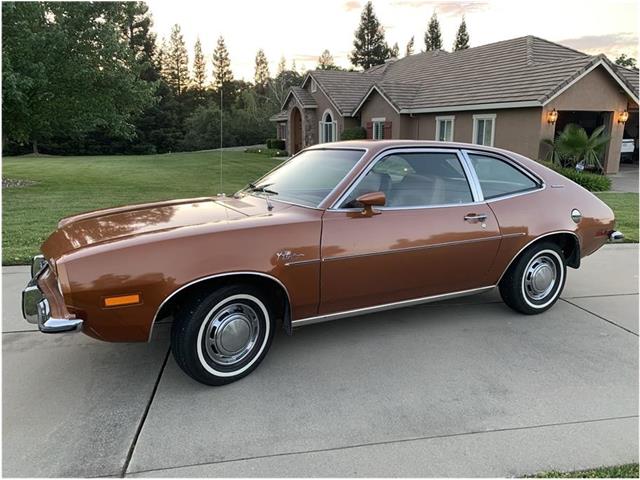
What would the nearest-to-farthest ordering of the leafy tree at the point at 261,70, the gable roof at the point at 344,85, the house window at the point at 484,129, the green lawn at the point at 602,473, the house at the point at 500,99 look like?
the green lawn at the point at 602,473 < the house at the point at 500,99 < the house window at the point at 484,129 < the gable roof at the point at 344,85 < the leafy tree at the point at 261,70

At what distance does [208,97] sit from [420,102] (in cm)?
4680

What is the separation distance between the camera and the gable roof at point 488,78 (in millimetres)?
17266

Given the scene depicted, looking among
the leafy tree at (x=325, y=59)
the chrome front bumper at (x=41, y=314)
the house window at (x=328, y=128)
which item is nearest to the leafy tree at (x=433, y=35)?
the leafy tree at (x=325, y=59)

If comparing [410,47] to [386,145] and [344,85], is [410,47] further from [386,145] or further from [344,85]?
[386,145]

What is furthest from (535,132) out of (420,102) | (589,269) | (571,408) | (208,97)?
(208,97)

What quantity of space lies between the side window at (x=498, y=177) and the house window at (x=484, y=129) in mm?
14707

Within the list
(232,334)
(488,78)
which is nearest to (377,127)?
(488,78)

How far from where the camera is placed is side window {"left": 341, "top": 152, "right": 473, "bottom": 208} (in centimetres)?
400

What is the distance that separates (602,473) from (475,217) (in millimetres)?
2136

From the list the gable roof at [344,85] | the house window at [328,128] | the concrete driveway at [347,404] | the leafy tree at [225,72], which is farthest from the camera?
the leafy tree at [225,72]

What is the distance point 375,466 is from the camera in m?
2.63

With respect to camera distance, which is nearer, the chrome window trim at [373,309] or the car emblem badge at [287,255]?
the car emblem badge at [287,255]

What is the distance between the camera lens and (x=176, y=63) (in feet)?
213

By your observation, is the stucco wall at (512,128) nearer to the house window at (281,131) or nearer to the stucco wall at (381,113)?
the stucco wall at (381,113)
